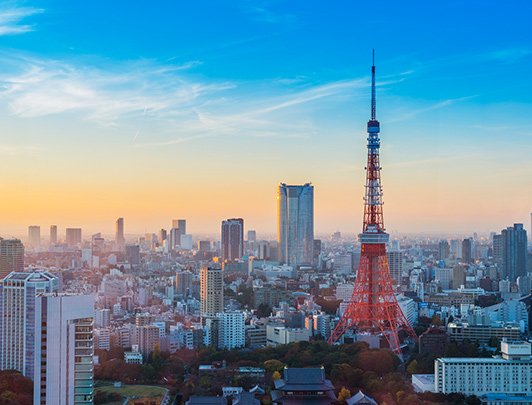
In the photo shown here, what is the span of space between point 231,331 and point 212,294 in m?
2.31

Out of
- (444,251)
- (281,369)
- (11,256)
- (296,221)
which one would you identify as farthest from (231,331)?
(296,221)

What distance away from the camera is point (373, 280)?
36.5 ft

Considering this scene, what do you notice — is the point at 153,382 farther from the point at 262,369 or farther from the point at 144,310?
the point at 144,310

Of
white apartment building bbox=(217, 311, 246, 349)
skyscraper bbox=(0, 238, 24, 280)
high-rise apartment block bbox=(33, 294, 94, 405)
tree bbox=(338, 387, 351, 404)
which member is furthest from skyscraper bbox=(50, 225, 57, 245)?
tree bbox=(338, 387, 351, 404)

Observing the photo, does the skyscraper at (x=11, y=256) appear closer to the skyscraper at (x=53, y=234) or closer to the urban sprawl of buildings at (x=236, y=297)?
the urban sprawl of buildings at (x=236, y=297)

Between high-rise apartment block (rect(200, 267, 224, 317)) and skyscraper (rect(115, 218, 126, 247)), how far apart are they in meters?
1.95

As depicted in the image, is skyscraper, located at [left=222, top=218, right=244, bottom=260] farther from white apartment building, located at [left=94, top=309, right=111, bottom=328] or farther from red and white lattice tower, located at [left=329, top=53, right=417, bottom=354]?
red and white lattice tower, located at [left=329, top=53, right=417, bottom=354]

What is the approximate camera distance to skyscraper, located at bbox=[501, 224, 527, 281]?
65.5 feet

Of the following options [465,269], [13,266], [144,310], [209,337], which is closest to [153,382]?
[209,337]

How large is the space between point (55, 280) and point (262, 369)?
283cm

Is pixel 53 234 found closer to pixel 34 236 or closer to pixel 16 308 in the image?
pixel 34 236

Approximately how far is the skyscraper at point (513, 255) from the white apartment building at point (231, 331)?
1132 centimetres

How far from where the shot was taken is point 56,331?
555cm

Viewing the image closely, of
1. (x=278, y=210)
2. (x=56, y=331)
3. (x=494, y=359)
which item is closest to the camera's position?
(x=56, y=331)
